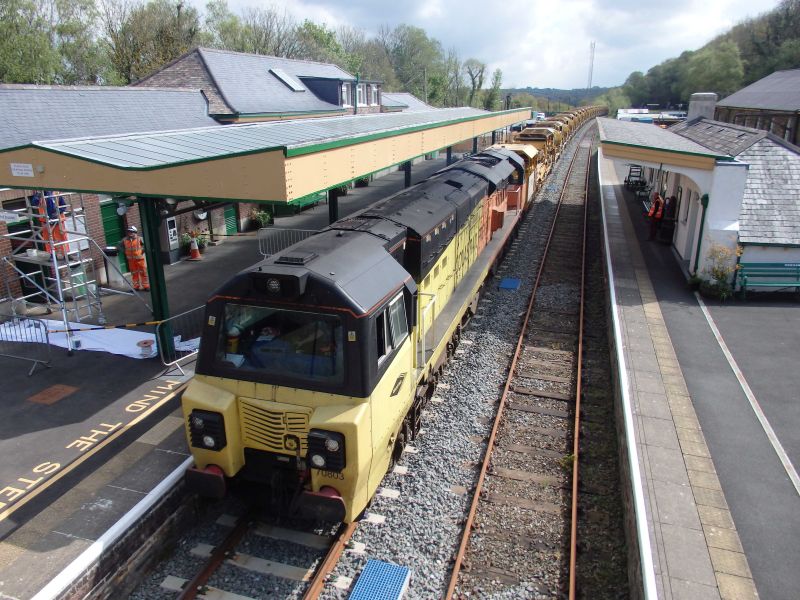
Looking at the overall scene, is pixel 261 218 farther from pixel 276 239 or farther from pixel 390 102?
pixel 390 102

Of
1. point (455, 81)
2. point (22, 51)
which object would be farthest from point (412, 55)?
point (22, 51)

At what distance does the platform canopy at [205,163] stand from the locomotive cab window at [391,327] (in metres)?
2.91

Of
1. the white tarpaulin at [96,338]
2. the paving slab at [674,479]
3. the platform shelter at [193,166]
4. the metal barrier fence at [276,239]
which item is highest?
the platform shelter at [193,166]

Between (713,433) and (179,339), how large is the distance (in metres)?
10.7

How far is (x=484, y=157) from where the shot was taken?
2033 centimetres

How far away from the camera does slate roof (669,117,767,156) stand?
17.4 metres

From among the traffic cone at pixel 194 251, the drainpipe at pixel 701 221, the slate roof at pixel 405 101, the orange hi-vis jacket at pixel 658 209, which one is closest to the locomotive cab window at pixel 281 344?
A: the drainpipe at pixel 701 221

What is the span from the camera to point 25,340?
1247 centimetres

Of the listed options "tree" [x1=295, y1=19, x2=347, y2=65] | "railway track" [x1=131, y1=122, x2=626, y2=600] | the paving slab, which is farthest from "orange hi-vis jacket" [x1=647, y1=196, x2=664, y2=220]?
"tree" [x1=295, y1=19, x2=347, y2=65]

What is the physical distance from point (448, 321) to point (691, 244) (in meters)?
11.3

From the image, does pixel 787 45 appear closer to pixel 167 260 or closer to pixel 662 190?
pixel 662 190

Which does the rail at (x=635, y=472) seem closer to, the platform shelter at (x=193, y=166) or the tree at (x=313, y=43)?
the platform shelter at (x=193, y=166)

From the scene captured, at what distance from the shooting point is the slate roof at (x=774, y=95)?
30.6 meters

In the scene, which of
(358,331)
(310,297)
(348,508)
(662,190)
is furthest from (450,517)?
(662,190)
